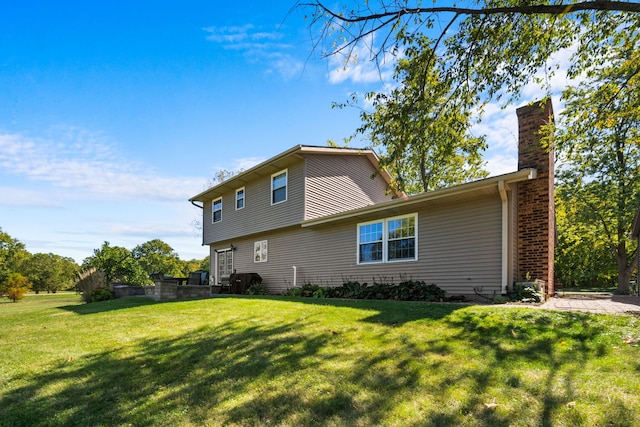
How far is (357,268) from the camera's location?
461 inches

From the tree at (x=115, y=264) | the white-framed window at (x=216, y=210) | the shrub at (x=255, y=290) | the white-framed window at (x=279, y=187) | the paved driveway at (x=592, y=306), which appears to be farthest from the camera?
the white-framed window at (x=216, y=210)

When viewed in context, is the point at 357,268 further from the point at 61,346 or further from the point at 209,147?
the point at 61,346

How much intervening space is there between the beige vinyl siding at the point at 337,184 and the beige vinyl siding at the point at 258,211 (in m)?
0.39

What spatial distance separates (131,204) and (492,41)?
15831 millimetres

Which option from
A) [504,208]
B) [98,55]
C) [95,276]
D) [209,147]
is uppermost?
[98,55]

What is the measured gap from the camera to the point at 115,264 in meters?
18.2

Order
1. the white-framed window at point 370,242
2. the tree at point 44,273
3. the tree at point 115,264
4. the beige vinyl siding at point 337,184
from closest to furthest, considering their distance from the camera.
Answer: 1. the white-framed window at point 370,242
2. the beige vinyl siding at point 337,184
3. the tree at point 115,264
4. the tree at point 44,273

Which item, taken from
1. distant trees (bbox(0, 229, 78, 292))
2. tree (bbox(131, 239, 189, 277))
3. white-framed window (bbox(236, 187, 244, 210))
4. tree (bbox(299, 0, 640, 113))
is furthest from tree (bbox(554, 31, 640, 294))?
distant trees (bbox(0, 229, 78, 292))

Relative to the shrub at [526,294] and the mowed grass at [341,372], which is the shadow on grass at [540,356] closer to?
the mowed grass at [341,372]

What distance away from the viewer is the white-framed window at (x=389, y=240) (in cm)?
1031

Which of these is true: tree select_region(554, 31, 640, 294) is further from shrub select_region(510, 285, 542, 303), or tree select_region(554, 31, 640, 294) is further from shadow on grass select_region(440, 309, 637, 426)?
shadow on grass select_region(440, 309, 637, 426)

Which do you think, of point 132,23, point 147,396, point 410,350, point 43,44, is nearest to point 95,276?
point 43,44

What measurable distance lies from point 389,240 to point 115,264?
14.6 meters

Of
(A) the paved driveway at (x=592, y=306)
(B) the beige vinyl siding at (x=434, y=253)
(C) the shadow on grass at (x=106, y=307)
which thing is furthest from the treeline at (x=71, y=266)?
(A) the paved driveway at (x=592, y=306)
